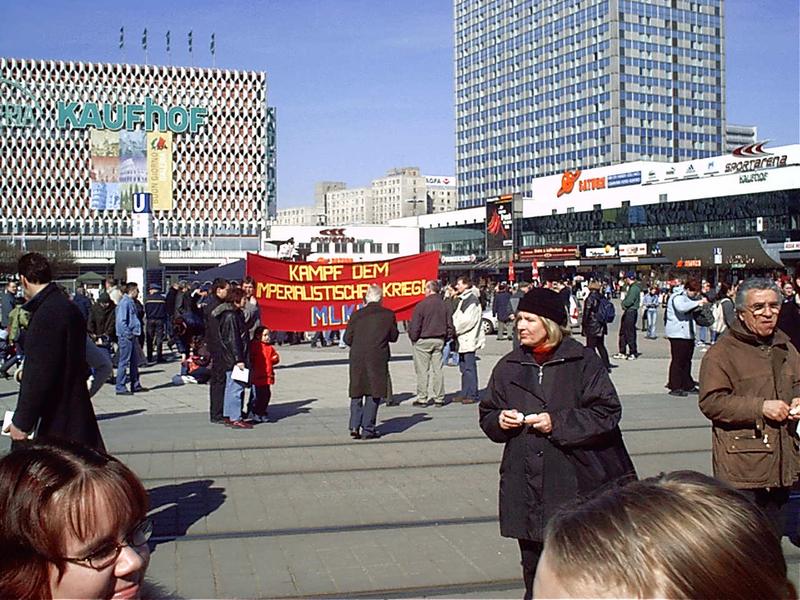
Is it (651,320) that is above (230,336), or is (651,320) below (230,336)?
below

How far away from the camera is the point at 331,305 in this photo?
2077 centimetres

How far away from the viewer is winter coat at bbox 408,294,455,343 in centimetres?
1381

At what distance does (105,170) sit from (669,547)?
127665 millimetres

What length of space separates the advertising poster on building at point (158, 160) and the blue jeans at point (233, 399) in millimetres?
114907

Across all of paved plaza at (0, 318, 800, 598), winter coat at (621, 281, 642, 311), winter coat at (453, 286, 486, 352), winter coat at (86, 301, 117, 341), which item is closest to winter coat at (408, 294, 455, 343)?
winter coat at (453, 286, 486, 352)

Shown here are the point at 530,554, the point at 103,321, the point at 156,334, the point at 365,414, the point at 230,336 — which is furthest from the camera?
the point at 156,334

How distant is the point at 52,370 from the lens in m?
5.70

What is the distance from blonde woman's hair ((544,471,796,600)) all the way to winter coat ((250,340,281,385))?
36.7 ft

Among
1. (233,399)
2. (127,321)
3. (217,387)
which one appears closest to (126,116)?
(127,321)

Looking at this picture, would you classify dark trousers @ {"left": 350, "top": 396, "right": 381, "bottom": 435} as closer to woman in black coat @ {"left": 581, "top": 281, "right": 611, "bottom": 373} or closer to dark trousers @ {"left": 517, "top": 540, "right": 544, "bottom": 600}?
dark trousers @ {"left": 517, "top": 540, "right": 544, "bottom": 600}

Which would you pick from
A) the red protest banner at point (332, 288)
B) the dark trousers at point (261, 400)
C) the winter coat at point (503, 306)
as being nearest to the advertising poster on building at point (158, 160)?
the winter coat at point (503, 306)

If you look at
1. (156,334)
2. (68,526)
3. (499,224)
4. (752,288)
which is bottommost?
(156,334)

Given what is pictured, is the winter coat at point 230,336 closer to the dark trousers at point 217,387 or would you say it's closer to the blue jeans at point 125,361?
the dark trousers at point 217,387

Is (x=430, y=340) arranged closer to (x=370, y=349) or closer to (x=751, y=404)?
(x=370, y=349)
